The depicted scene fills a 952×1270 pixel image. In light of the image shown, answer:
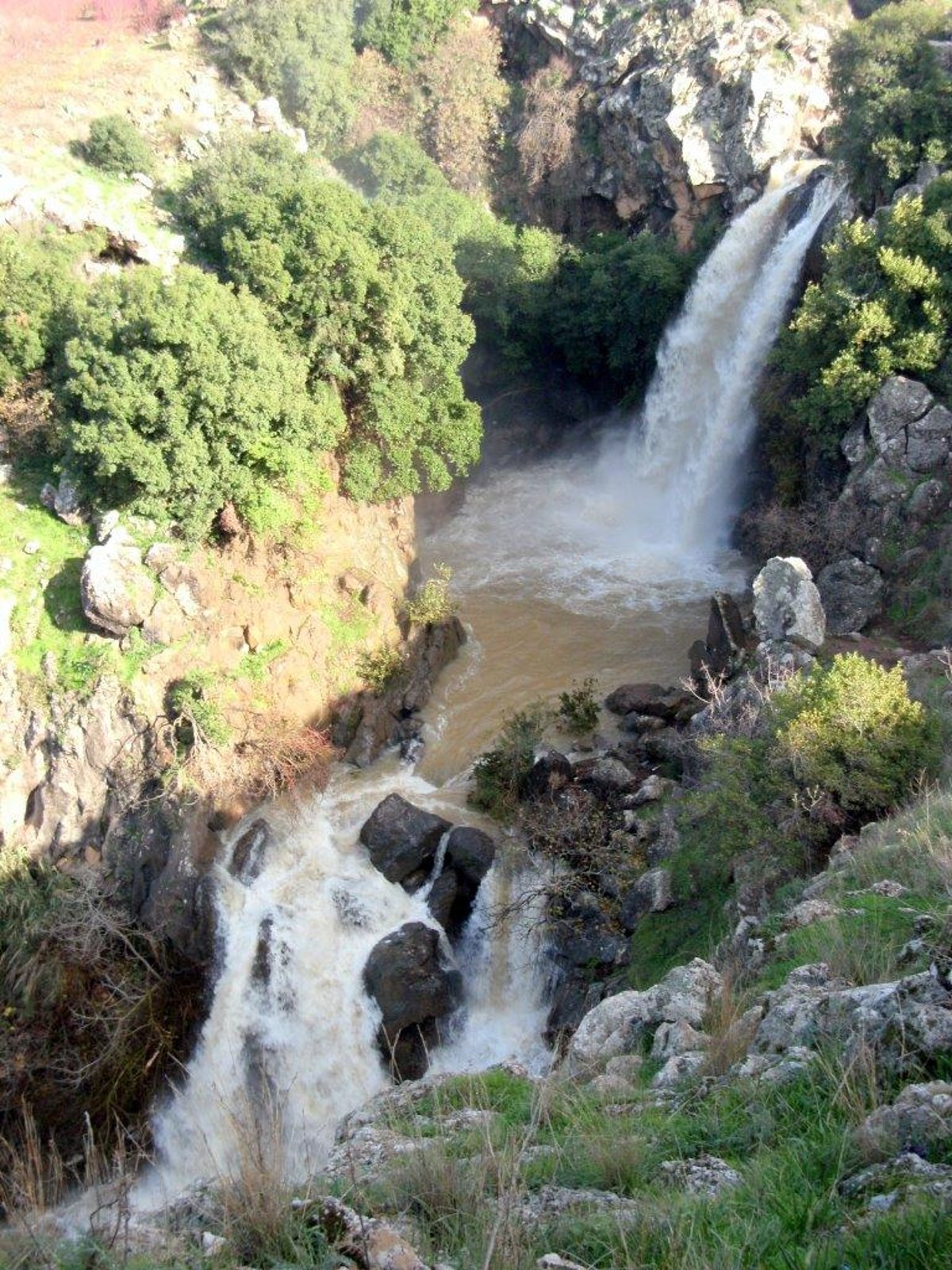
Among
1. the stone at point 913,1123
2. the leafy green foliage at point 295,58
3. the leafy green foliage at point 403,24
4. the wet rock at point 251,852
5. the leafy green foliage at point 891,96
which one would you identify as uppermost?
the leafy green foliage at point 403,24

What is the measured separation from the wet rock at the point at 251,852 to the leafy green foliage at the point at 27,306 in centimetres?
927

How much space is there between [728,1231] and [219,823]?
39.2 ft

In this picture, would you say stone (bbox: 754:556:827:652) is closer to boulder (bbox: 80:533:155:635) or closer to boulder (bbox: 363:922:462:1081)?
boulder (bbox: 363:922:462:1081)

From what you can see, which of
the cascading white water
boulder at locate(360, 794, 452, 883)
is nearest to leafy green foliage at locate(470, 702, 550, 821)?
the cascading white water

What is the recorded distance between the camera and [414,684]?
57.9 feet

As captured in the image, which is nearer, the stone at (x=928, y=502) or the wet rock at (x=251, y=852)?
the wet rock at (x=251, y=852)

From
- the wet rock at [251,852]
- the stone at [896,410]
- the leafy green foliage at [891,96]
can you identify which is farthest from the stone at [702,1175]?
the leafy green foliage at [891,96]

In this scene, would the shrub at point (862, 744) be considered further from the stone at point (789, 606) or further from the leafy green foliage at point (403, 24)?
the leafy green foliage at point (403, 24)

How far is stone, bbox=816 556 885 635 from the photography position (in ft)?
52.9

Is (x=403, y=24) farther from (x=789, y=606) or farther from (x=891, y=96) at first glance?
(x=789, y=606)

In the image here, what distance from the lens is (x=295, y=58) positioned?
28641 mm

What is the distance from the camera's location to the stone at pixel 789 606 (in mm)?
14492

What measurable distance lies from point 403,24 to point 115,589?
25.6m

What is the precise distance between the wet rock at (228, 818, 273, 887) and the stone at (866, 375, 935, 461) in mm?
12707
